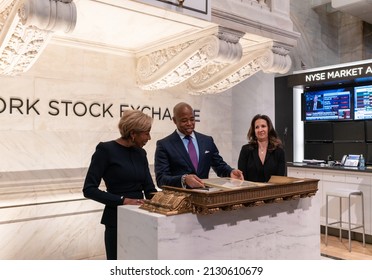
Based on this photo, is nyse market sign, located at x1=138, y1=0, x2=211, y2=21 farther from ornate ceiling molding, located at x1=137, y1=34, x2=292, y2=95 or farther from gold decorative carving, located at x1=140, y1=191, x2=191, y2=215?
gold decorative carving, located at x1=140, y1=191, x2=191, y2=215

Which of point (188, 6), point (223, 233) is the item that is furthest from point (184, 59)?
point (223, 233)

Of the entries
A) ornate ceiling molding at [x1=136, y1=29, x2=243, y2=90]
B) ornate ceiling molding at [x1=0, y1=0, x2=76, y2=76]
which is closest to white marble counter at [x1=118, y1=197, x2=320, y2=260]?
ornate ceiling molding at [x1=0, y1=0, x2=76, y2=76]

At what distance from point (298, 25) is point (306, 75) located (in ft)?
6.23

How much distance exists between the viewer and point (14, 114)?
155 inches

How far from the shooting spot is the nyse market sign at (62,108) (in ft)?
12.9

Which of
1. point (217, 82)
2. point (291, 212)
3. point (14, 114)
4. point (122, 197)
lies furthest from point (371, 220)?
point (14, 114)

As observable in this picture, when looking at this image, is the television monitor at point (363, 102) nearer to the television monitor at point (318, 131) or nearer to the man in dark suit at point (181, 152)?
the television monitor at point (318, 131)

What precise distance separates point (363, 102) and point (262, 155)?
4.92 meters

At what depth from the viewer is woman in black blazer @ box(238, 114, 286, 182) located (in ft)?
11.1

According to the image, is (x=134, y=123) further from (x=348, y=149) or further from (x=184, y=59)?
(x=348, y=149)

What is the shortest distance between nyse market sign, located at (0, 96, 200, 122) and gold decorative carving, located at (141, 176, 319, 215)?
7.94 feet

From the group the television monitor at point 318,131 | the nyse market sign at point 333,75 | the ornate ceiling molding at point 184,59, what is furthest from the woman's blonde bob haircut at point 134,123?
the television monitor at point 318,131

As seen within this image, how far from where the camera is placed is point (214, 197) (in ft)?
6.86
